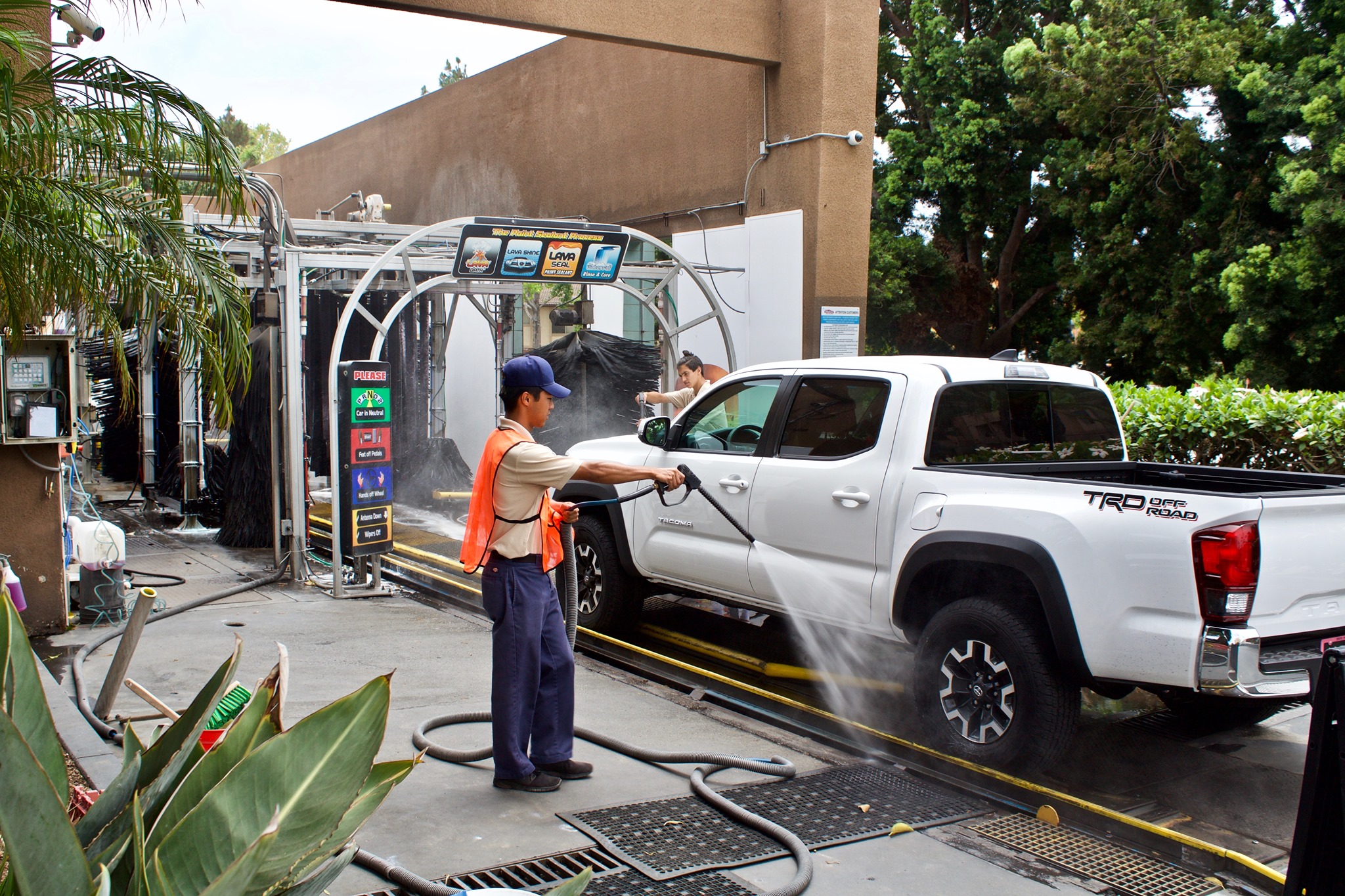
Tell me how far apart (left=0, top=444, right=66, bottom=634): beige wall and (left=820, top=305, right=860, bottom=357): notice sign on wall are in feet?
27.1

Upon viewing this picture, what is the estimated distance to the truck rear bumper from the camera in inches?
181

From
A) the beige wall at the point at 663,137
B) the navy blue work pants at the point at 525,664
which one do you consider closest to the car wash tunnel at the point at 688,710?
the navy blue work pants at the point at 525,664

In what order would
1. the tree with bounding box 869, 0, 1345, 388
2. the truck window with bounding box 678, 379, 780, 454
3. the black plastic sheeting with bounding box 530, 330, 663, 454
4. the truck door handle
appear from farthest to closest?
the tree with bounding box 869, 0, 1345, 388 → the black plastic sheeting with bounding box 530, 330, 663, 454 → the truck window with bounding box 678, 379, 780, 454 → the truck door handle

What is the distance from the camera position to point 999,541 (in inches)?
208

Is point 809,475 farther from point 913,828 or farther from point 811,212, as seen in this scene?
point 811,212

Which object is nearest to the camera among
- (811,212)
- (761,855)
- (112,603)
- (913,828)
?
(761,855)

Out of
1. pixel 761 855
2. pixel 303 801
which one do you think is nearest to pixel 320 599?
pixel 761 855

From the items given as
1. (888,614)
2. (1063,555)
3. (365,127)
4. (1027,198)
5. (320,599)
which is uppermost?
(365,127)

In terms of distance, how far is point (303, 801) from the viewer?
6.86 feet

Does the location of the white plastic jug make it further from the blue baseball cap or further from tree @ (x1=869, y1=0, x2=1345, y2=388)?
tree @ (x1=869, y1=0, x2=1345, y2=388)

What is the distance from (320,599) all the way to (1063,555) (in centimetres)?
657

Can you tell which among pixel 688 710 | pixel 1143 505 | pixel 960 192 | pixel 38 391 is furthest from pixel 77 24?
pixel 960 192

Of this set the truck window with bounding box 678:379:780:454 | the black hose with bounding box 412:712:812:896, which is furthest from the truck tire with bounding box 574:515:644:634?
the black hose with bounding box 412:712:812:896

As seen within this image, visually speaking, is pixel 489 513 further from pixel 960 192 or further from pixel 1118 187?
pixel 960 192
